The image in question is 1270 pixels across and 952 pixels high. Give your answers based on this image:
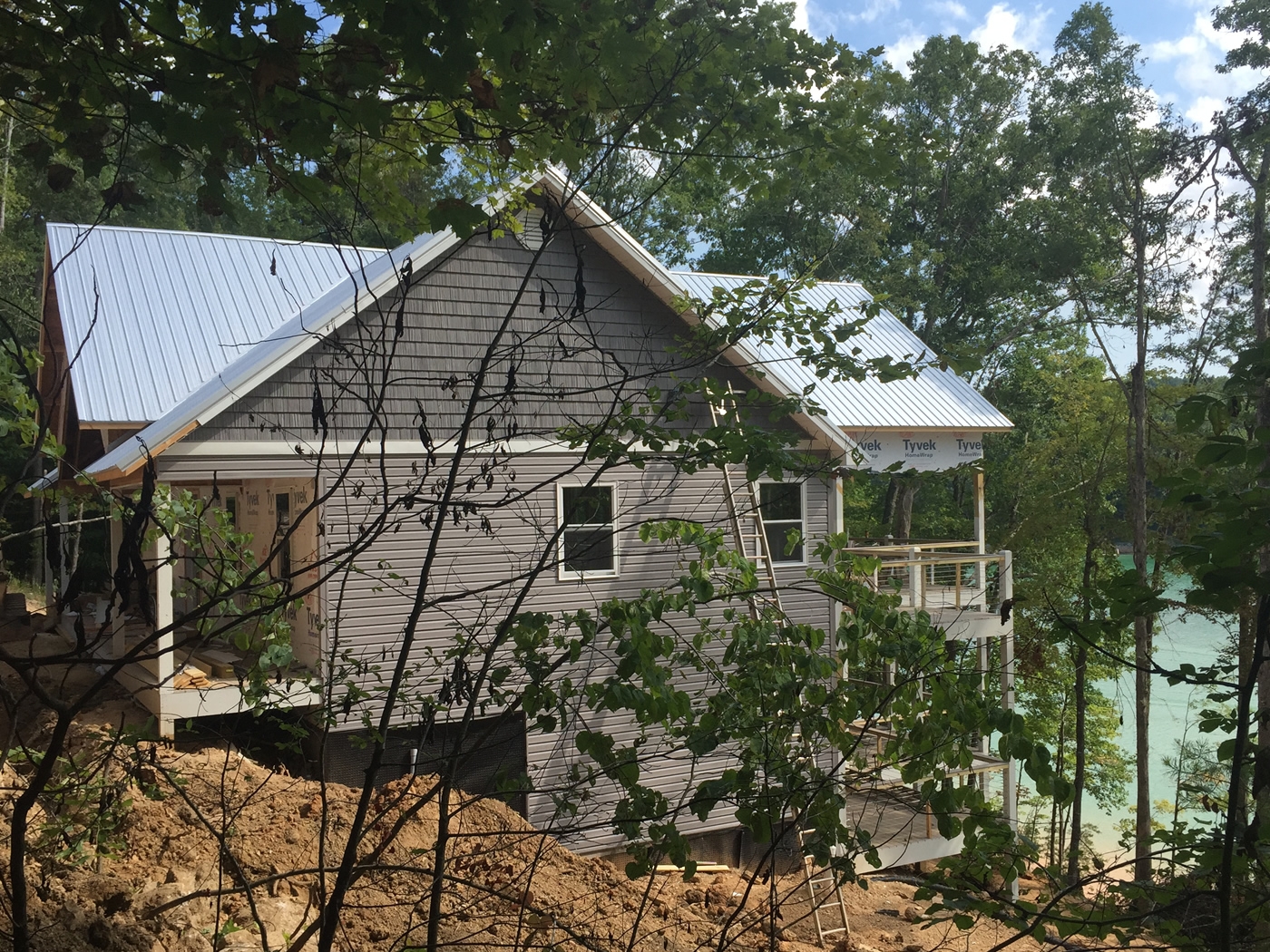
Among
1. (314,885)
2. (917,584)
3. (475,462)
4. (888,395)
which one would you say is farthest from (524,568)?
(888,395)

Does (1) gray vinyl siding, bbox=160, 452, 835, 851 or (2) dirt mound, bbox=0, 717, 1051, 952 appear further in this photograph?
(1) gray vinyl siding, bbox=160, 452, 835, 851

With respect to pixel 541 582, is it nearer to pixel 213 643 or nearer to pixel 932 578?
pixel 213 643

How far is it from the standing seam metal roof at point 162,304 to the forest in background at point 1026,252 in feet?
5.65

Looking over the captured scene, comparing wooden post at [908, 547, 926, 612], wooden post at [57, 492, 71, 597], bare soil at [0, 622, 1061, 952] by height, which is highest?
wooden post at [57, 492, 71, 597]

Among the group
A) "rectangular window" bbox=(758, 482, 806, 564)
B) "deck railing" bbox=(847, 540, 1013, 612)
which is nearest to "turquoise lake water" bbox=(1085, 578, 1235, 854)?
"deck railing" bbox=(847, 540, 1013, 612)

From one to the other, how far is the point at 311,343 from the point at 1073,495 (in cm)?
2004

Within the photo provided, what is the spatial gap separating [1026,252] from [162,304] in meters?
23.5

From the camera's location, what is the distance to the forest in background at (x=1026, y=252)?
349 centimetres

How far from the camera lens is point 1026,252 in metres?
29.5

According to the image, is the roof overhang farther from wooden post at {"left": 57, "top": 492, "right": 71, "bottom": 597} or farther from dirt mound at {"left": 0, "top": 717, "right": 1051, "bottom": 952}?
dirt mound at {"left": 0, "top": 717, "right": 1051, "bottom": 952}

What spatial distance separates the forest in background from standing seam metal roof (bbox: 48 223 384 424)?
5.65ft

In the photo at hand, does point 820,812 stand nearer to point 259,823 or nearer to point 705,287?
point 259,823

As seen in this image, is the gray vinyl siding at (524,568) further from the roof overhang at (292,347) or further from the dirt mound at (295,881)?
the dirt mound at (295,881)

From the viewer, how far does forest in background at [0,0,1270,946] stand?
3.49 meters
